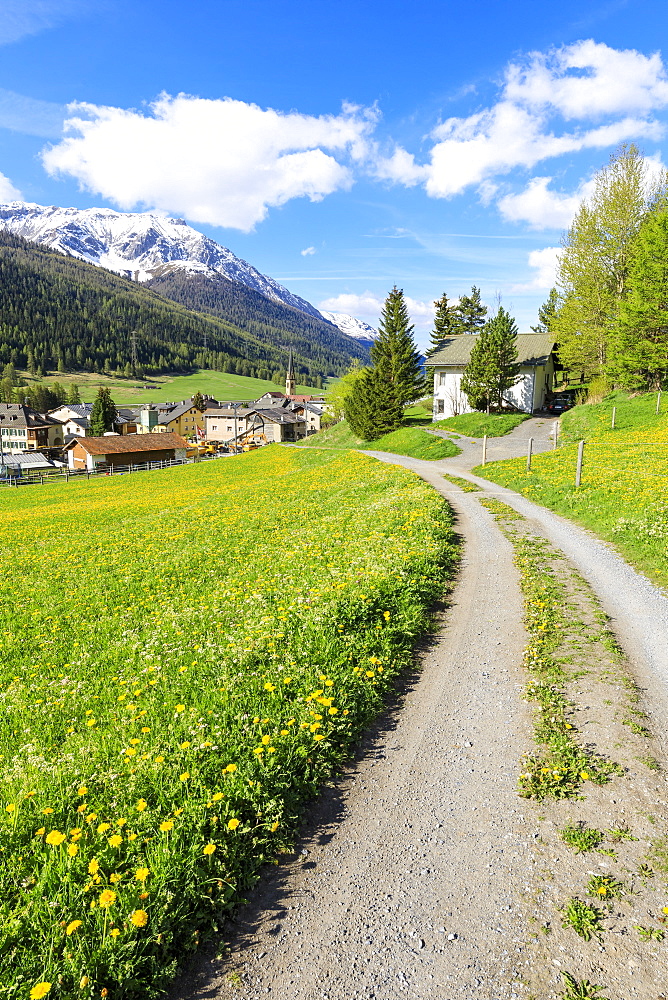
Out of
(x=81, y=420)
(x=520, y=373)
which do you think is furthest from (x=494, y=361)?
(x=81, y=420)

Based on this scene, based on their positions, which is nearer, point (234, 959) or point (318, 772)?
point (234, 959)

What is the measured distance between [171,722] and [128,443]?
94688mm

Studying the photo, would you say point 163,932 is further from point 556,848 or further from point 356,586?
point 356,586

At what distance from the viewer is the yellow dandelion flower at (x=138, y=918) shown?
333cm

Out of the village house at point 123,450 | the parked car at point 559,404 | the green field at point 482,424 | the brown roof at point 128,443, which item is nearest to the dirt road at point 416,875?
the green field at point 482,424

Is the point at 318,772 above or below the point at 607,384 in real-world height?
below

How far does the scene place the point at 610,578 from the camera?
10633 millimetres

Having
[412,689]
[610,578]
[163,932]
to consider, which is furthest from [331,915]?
[610,578]

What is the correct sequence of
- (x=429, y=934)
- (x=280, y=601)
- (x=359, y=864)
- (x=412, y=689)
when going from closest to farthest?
(x=429, y=934) → (x=359, y=864) → (x=412, y=689) → (x=280, y=601)

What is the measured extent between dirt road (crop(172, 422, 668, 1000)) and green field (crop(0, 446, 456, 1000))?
0.30 meters

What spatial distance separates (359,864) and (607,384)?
160 feet

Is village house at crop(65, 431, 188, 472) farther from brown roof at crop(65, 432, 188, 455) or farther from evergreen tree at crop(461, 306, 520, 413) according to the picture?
evergreen tree at crop(461, 306, 520, 413)

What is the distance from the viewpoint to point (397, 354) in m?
55.9

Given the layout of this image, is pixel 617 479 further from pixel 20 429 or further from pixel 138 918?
pixel 20 429
